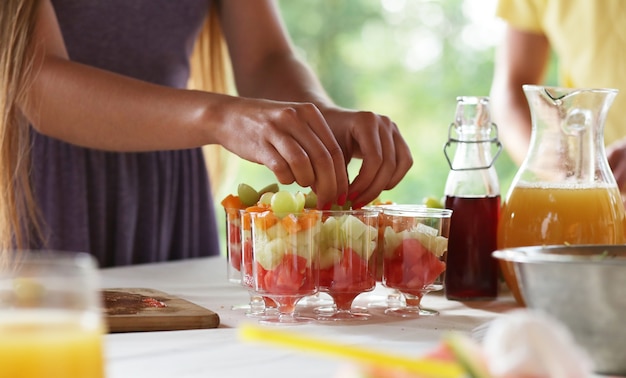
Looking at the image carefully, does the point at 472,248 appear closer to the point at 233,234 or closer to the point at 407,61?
the point at 233,234

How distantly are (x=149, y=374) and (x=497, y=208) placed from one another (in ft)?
2.03

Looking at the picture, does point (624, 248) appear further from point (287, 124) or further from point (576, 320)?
point (287, 124)

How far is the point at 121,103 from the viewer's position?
4.42ft

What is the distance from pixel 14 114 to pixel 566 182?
890mm

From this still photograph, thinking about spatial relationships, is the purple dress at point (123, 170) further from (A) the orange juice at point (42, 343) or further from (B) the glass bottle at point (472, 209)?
(A) the orange juice at point (42, 343)

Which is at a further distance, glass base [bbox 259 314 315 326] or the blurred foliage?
the blurred foliage

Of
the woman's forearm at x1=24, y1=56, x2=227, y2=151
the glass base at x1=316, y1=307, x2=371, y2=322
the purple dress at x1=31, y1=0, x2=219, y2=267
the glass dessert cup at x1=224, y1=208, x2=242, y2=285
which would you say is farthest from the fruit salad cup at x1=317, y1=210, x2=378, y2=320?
the purple dress at x1=31, y1=0, x2=219, y2=267

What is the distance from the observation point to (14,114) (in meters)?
1.47

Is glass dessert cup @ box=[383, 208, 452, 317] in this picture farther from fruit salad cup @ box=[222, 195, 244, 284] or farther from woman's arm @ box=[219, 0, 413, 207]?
fruit salad cup @ box=[222, 195, 244, 284]

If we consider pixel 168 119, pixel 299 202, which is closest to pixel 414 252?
pixel 299 202

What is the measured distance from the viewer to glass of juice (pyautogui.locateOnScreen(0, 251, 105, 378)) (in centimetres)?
53

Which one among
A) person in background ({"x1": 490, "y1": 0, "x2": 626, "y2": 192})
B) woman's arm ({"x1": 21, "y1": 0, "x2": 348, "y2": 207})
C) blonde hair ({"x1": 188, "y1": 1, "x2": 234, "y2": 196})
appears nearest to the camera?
woman's arm ({"x1": 21, "y1": 0, "x2": 348, "y2": 207})

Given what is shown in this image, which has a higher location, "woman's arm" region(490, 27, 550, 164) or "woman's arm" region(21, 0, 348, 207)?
"woman's arm" region(490, 27, 550, 164)

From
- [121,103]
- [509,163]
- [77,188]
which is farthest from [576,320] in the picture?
[509,163]
